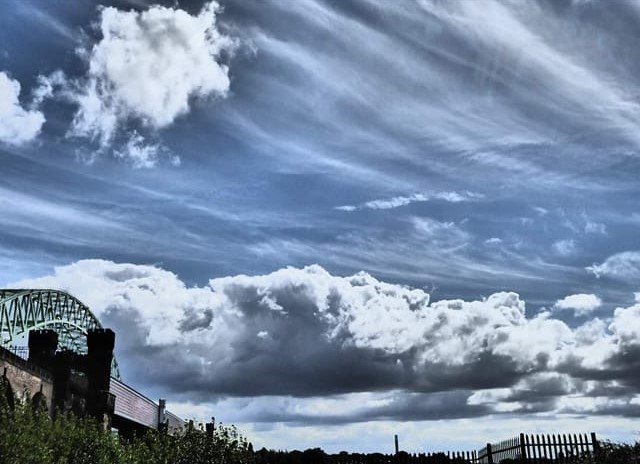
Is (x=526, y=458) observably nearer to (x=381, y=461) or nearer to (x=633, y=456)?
(x=633, y=456)

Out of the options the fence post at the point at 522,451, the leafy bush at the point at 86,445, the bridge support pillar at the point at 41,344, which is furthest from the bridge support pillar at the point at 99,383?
the fence post at the point at 522,451

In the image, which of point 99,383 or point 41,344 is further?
point 41,344

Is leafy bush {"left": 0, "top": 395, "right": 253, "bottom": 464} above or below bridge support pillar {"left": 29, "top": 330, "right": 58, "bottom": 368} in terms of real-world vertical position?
below

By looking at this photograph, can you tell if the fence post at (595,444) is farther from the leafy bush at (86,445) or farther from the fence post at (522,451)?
the leafy bush at (86,445)

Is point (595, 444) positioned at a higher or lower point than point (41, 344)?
lower

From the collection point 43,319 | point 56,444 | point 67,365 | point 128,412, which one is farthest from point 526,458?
point 43,319

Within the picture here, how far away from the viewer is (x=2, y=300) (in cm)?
7100

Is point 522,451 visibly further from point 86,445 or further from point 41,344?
point 41,344

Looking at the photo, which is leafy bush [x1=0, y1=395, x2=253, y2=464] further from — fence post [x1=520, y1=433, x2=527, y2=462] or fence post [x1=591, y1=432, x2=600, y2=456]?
fence post [x1=591, y1=432, x2=600, y2=456]

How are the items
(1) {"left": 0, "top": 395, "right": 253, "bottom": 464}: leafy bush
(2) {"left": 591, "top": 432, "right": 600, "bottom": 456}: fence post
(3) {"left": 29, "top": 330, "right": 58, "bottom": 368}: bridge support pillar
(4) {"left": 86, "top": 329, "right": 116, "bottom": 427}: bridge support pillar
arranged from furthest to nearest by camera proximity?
1. (3) {"left": 29, "top": 330, "right": 58, "bottom": 368}: bridge support pillar
2. (4) {"left": 86, "top": 329, "right": 116, "bottom": 427}: bridge support pillar
3. (2) {"left": 591, "top": 432, "right": 600, "bottom": 456}: fence post
4. (1) {"left": 0, "top": 395, "right": 253, "bottom": 464}: leafy bush

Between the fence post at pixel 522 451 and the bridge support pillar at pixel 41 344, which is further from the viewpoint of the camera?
the bridge support pillar at pixel 41 344

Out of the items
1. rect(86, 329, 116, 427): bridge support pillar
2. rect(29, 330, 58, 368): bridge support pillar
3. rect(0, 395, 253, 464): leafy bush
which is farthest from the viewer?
rect(29, 330, 58, 368): bridge support pillar

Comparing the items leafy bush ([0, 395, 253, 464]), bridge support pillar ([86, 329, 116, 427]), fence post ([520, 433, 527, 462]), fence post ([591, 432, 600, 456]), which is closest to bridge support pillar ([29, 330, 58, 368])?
bridge support pillar ([86, 329, 116, 427])

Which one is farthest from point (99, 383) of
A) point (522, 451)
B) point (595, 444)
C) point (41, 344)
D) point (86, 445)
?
point (595, 444)
